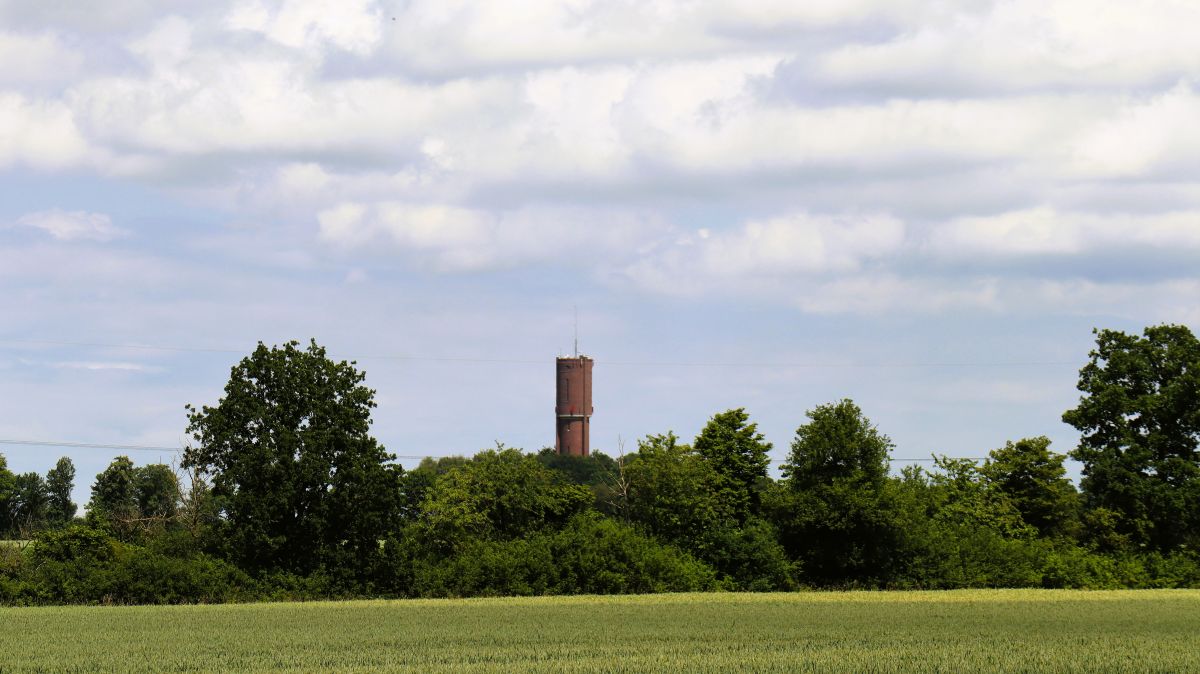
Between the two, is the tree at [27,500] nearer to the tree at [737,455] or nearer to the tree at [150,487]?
the tree at [150,487]

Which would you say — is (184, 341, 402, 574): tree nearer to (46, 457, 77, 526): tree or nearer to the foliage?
the foliage

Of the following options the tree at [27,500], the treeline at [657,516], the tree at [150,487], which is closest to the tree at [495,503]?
the treeline at [657,516]

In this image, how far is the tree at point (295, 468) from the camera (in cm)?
6241

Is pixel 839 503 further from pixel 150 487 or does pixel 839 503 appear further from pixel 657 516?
pixel 150 487

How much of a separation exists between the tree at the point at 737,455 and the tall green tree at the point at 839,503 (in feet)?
24.1

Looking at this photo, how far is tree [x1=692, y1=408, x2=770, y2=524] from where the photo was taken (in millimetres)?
82125

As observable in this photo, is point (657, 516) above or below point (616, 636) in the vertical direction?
above

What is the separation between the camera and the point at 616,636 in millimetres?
41344

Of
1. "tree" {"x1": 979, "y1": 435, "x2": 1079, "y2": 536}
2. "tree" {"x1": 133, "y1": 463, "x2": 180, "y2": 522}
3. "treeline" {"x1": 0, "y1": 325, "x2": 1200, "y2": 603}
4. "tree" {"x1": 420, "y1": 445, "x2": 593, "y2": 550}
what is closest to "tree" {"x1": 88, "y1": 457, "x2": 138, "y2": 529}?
"tree" {"x1": 133, "y1": 463, "x2": 180, "y2": 522}

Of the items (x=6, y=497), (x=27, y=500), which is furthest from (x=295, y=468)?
(x=27, y=500)

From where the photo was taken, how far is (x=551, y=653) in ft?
118

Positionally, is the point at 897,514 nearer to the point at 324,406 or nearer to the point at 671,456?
the point at 671,456

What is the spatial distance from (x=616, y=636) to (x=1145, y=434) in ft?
167

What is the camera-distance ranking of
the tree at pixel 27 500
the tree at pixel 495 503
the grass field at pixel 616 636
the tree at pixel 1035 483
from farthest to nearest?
the tree at pixel 27 500 < the tree at pixel 1035 483 < the tree at pixel 495 503 < the grass field at pixel 616 636
